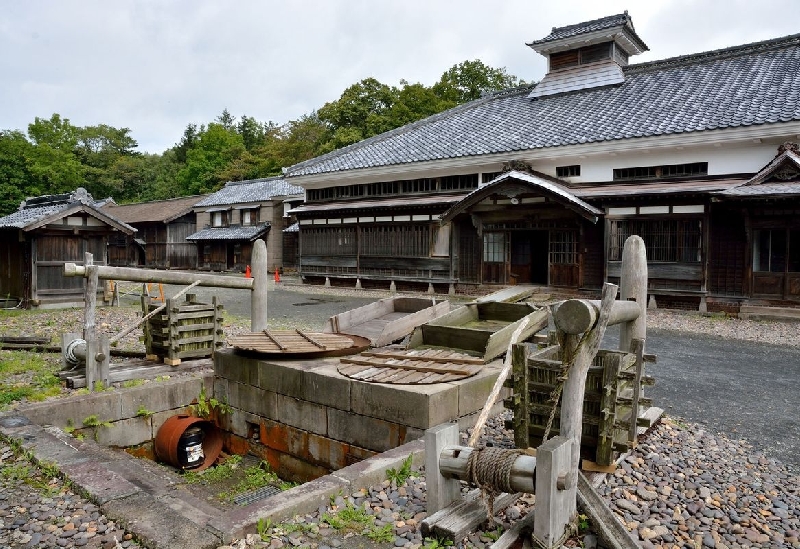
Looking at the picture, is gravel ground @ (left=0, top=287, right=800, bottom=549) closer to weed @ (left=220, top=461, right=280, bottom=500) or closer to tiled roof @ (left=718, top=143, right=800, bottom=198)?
weed @ (left=220, top=461, right=280, bottom=500)

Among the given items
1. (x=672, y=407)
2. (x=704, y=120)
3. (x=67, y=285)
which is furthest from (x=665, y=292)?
(x=67, y=285)

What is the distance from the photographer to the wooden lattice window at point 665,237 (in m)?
14.5

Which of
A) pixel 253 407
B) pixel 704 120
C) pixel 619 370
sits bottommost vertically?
pixel 253 407

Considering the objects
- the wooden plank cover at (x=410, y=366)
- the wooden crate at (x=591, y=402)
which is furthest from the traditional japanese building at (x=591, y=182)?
the wooden crate at (x=591, y=402)

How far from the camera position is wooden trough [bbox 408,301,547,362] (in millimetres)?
6750

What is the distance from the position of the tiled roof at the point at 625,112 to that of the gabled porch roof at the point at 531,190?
1807mm

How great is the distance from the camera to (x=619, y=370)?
4.16m

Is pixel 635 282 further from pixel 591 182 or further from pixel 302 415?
pixel 591 182

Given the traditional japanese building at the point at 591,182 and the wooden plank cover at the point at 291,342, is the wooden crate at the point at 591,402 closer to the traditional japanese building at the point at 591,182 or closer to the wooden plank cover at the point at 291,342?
the wooden plank cover at the point at 291,342

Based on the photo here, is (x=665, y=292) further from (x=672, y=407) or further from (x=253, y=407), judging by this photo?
(x=253, y=407)

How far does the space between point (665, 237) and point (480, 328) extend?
9.59 metres

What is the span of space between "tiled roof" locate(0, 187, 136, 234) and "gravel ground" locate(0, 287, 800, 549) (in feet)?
42.3

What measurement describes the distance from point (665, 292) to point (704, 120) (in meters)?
4.75

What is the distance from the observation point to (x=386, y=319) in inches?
369
